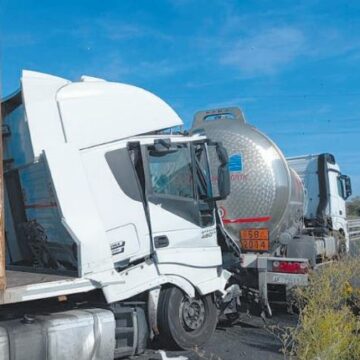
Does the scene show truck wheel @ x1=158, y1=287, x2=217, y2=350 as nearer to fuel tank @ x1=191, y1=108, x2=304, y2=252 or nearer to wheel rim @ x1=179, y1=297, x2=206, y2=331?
wheel rim @ x1=179, y1=297, x2=206, y2=331

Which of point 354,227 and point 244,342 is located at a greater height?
point 354,227

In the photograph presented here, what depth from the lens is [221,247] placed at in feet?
24.6

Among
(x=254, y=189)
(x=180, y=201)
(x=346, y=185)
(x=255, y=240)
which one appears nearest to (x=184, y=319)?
(x=180, y=201)

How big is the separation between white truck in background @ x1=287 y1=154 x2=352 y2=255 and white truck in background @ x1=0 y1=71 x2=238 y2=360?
5532 mm

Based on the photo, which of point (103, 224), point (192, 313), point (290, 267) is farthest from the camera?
point (290, 267)

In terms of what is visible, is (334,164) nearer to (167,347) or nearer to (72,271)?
(167,347)

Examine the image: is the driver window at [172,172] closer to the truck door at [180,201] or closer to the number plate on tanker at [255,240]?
the truck door at [180,201]

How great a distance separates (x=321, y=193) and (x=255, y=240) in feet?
15.0

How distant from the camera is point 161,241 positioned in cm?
621

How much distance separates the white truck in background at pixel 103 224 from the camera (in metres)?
5.24

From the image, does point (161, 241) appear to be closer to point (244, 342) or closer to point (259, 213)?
point (244, 342)

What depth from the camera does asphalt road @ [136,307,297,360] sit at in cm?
636

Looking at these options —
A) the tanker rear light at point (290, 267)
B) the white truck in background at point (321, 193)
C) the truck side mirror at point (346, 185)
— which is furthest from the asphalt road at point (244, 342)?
the truck side mirror at point (346, 185)

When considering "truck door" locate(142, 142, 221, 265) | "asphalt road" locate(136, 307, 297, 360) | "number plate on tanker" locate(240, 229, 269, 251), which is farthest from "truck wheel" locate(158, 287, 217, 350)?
"number plate on tanker" locate(240, 229, 269, 251)
